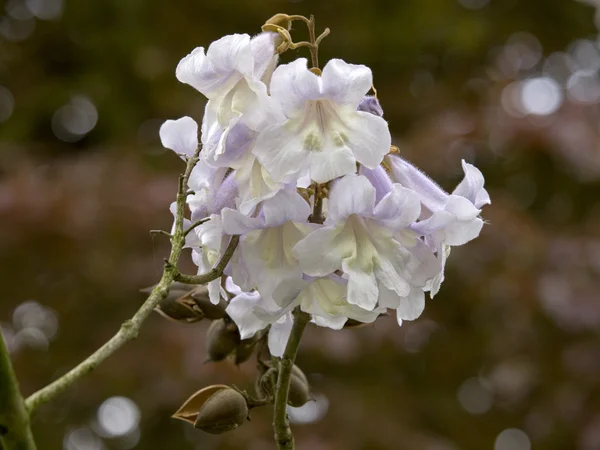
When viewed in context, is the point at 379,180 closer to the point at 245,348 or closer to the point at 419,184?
the point at 419,184

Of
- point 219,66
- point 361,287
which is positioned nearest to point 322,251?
point 361,287

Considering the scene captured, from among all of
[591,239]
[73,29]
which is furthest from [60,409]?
[591,239]

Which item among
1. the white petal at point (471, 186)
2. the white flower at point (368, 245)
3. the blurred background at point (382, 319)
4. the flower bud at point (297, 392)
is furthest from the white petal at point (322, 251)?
the blurred background at point (382, 319)

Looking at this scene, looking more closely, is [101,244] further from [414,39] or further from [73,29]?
[414,39]

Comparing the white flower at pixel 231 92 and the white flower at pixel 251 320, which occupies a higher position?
the white flower at pixel 231 92

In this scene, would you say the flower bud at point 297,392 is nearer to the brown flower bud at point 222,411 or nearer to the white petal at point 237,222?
the brown flower bud at point 222,411

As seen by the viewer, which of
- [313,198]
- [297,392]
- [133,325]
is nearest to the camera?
[133,325]
